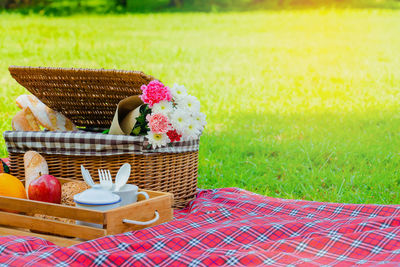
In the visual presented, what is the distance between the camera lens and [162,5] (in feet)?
41.4

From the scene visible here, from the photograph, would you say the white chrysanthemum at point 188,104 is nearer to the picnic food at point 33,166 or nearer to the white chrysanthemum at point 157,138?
the white chrysanthemum at point 157,138

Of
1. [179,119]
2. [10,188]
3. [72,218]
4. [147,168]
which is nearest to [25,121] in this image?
[10,188]

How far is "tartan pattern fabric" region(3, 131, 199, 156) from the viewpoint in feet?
8.61

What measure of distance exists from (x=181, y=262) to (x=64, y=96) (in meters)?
1.49

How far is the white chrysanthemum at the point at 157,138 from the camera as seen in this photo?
103 inches

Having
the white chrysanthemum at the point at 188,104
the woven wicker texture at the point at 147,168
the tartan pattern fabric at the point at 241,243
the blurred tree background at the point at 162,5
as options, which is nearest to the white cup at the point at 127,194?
the tartan pattern fabric at the point at 241,243

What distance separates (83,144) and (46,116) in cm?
54

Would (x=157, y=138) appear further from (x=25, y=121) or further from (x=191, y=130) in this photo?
(x=25, y=121)

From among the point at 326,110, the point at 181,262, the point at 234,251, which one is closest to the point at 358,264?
the point at 234,251

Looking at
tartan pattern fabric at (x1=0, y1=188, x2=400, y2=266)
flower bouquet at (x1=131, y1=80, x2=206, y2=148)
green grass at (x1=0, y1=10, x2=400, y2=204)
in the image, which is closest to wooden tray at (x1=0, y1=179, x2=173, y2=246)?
tartan pattern fabric at (x1=0, y1=188, x2=400, y2=266)

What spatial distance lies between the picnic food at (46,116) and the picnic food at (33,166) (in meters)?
0.37

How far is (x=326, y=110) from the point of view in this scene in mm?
5746

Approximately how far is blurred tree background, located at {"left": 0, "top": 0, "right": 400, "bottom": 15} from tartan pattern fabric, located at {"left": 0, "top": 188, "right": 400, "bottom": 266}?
9.66m

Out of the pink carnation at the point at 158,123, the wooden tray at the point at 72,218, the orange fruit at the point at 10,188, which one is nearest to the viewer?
the wooden tray at the point at 72,218
